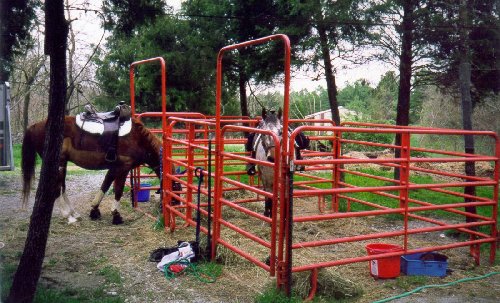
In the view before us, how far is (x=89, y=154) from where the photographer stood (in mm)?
6871

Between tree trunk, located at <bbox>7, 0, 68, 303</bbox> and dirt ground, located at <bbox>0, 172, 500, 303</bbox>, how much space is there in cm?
73

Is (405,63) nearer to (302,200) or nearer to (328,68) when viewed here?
(328,68)

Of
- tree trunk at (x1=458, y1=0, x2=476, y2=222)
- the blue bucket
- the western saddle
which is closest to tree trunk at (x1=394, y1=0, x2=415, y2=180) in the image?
tree trunk at (x1=458, y1=0, x2=476, y2=222)

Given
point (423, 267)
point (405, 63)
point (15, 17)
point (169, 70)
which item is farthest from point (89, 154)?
point (169, 70)

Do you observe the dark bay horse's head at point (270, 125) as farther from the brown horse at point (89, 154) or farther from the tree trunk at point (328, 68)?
the tree trunk at point (328, 68)

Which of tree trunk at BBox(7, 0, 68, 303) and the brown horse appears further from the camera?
the brown horse

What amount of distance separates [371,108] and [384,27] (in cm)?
2411

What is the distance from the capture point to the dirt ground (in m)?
4.10

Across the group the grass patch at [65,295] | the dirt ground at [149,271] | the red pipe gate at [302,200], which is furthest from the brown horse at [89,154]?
the grass patch at [65,295]

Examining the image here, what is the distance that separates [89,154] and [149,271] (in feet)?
9.16

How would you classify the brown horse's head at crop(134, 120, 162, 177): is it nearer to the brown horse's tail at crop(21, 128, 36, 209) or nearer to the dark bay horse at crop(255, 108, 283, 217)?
the brown horse's tail at crop(21, 128, 36, 209)

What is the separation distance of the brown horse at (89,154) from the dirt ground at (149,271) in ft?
1.26

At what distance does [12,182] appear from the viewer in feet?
33.8

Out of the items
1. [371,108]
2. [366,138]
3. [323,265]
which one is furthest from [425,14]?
[371,108]
